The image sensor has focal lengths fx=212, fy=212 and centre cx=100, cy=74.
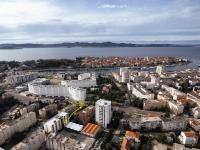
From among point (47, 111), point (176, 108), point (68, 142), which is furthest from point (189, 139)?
point (47, 111)

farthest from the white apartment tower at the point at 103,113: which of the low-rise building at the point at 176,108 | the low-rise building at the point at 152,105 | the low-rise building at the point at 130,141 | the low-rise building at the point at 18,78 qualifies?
the low-rise building at the point at 18,78

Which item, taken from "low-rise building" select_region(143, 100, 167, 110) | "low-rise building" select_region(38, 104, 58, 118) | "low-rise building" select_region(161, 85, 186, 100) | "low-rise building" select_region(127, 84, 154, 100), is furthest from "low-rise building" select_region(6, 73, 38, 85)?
"low-rise building" select_region(161, 85, 186, 100)

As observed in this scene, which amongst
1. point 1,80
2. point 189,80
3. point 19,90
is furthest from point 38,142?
point 189,80

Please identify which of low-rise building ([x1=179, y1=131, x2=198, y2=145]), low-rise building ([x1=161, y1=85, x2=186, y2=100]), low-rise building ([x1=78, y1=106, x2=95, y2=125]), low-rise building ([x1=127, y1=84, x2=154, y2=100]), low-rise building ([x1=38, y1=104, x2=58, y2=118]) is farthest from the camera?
low-rise building ([x1=127, y1=84, x2=154, y2=100])

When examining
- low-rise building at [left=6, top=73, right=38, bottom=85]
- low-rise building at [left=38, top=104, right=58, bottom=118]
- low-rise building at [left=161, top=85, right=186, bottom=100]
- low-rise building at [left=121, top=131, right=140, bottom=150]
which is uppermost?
low-rise building at [left=6, top=73, right=38, bottom=85]

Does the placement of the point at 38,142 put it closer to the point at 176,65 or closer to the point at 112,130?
the point at 112,130

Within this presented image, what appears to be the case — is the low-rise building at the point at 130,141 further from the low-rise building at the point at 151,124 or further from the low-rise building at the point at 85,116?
the low-rise building at the point at 85,116

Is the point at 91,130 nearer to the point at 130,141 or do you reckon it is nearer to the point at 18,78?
the point at 130,141

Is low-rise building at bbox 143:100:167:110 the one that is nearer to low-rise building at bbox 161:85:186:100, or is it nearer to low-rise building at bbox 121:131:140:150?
low-rise building at bbox 161:85:186:100
